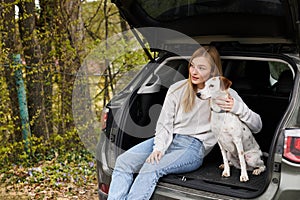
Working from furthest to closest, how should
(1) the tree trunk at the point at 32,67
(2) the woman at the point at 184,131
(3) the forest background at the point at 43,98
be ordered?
(1) the tree trunk at the point at 32,67
(3) the forest background at the point at 43,98
(2) the woman at the point at 184,131

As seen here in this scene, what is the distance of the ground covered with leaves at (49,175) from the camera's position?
422 cm

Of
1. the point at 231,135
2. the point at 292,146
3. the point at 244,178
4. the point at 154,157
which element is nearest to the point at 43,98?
the point at 154,157

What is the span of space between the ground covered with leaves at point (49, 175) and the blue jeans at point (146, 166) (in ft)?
5.03

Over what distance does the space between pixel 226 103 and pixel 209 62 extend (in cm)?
39

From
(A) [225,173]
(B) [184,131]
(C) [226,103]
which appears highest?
(C) [226,103]

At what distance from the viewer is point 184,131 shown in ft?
9.88

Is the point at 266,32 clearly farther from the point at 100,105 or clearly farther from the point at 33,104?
the point at 100,105

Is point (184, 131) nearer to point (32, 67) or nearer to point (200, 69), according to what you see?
point (200, 69)

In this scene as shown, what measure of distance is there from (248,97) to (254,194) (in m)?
1.42

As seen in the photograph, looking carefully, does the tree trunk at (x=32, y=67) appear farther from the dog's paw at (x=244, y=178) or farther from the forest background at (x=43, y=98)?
the dog's paw at (x=244, y=178)

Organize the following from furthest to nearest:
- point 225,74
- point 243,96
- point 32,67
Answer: point 32,67
point 225,74
point 243,96

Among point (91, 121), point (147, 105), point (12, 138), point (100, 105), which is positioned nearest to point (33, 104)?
point (12, 138)

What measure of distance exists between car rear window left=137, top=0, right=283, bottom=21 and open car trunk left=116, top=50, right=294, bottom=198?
0.36 m


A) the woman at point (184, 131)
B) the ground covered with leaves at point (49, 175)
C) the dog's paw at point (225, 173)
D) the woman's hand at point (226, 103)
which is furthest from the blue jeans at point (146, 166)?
the ground covered with leaves at point (49, 175)
